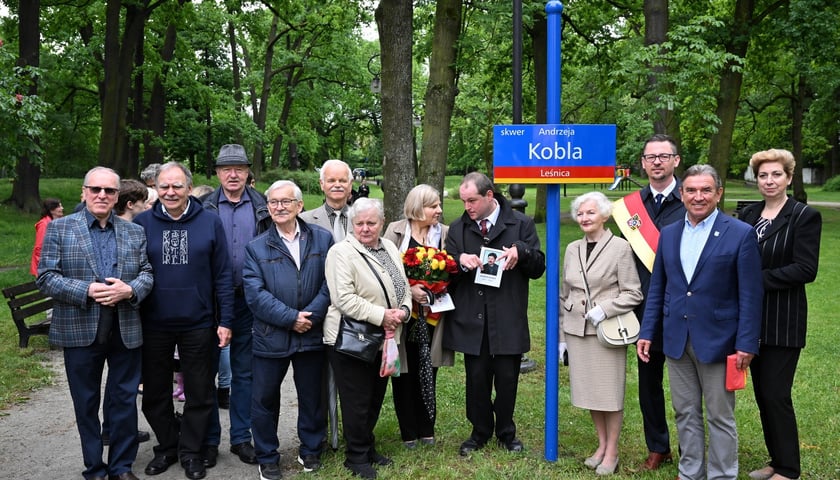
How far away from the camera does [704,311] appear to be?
439cm

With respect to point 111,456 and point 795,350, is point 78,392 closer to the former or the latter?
point 111,456

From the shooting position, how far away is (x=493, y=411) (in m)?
5.58

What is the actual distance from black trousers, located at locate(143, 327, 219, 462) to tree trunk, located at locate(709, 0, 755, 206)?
53.6ft

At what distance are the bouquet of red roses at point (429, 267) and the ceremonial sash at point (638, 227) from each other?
3.88 ft

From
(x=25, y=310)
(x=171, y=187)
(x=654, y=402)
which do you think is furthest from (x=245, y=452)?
(x=25, y=310)

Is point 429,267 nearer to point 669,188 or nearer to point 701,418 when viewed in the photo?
point 669,188

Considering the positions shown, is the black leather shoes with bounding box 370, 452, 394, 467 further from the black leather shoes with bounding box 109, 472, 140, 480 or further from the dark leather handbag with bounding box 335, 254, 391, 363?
the black leather shoes with bounding box 109, 472, 140, 480

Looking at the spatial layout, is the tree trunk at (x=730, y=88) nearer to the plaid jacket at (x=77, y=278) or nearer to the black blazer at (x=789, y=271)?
the black blazer at (x=789, y=271)

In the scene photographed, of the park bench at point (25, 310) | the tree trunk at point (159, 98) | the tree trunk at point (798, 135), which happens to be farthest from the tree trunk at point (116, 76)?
the tree trunk at point (798, 135)

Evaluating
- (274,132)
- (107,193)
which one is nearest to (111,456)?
(107,193)

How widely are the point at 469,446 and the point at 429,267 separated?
1.42m

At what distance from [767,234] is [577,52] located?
17247 millimetres

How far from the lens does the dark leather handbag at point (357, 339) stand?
4832 millimetres

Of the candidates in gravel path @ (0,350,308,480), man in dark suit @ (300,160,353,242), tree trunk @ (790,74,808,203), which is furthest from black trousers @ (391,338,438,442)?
tree trunk @ (790,74,808,203)
